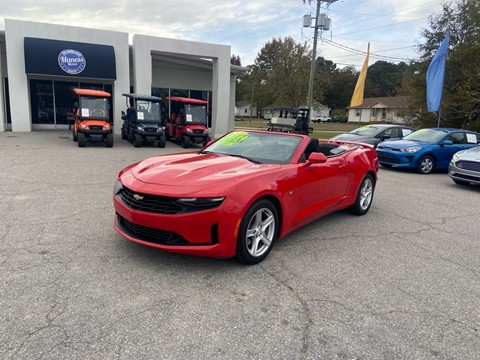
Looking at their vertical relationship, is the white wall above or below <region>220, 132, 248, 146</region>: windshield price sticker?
above

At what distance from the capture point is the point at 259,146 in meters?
4.80

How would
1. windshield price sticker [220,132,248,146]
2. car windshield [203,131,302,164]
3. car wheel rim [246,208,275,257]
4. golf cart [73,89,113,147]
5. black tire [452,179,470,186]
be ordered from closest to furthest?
car wheel rim [246,208,275,257], car windshield [203,131,302,164], windshield price sticker [220,132,248,146], black tire [452,179,470,186], golf cart [73,89,113,147]

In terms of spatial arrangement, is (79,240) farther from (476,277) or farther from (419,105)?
(419,105)

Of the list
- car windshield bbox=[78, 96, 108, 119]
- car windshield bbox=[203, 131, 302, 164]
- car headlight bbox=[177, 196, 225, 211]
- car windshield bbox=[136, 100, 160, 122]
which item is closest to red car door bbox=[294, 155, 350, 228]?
car windshield bbox=[203, 131, 302, 164]

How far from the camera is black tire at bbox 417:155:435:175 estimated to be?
36.3ft

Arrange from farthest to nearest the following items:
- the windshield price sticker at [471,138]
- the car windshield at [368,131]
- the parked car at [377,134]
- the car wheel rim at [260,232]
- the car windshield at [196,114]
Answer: the car windshield at [196,114] < the car windshield at [368,131] < the parked car at [377,134] < the windshield price sticker at [471,138] < the car wheel rim at [260,232]

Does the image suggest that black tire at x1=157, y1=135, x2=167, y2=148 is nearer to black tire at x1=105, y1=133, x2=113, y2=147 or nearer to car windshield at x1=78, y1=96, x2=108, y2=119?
black tire at x1=105, y1=133, x2=113, y2=147

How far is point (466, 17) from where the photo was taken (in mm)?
19406

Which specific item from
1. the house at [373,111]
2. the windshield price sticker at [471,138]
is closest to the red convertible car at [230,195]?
the windshield price sticker at [471,138]

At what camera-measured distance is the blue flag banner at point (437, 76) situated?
15.1 metres

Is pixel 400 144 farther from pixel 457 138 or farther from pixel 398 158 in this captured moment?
pixel 457 138

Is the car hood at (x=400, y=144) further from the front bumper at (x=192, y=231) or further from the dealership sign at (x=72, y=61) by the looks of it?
the dealership sign at (x=72, y=61)

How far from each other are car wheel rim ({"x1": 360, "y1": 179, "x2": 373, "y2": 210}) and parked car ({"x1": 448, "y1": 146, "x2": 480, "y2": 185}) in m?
4.21

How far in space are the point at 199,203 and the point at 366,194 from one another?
3.75 meters
